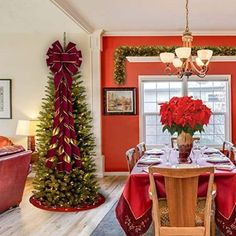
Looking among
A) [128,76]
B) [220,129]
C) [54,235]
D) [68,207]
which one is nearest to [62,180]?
[68,207]

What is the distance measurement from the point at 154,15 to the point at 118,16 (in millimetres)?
608

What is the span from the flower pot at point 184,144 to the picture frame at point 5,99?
444 cm

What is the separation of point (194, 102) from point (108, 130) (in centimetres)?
397

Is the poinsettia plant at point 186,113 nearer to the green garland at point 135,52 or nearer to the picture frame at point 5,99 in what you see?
the green garland at point 135,52

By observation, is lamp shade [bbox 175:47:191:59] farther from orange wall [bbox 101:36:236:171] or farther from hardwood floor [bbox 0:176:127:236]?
orange wall [bbox 101:36:236:171]

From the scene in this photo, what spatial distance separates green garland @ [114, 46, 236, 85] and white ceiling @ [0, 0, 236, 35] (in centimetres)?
33

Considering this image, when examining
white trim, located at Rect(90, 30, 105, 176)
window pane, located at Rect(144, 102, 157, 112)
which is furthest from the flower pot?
window pane, located at Rect(144, 102, 157, 112)

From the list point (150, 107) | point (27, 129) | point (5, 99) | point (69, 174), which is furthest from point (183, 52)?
point (5, 99)

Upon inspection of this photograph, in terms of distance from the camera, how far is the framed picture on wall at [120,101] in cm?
715

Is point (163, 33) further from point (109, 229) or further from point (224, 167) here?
point (109, 229)

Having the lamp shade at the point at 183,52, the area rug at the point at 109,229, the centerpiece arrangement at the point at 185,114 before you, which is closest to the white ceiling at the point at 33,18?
the lamp shade at the point at 183,52

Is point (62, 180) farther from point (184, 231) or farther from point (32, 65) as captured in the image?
point (32, 65)

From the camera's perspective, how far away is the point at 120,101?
7188mm

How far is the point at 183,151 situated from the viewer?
12.3 ft
